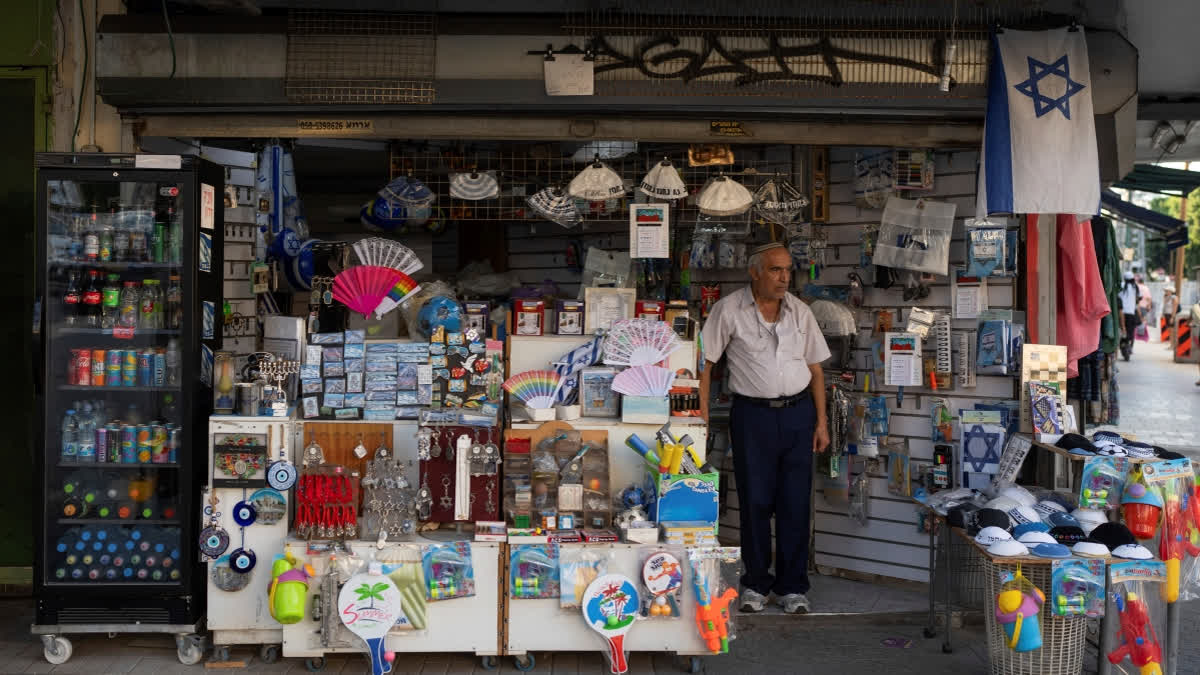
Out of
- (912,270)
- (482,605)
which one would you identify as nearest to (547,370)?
(482,605)

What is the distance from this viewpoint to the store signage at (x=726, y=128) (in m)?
5.77

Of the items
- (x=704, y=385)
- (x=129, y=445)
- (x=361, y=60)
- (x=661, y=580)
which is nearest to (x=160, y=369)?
(x=129, y=445)

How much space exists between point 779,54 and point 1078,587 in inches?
118

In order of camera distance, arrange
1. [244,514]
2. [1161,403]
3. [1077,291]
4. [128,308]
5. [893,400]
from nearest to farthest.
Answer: [244,514] < [128,308] < [1077,291] < [893,400] < [1161,403]

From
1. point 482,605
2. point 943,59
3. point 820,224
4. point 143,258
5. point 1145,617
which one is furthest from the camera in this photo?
point 820,224

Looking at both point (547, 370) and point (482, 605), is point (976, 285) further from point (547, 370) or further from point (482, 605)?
point (482, 605)

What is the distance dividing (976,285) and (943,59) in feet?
4.36

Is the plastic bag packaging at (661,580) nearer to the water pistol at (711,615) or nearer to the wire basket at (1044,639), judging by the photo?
the water pistol at (711,615)

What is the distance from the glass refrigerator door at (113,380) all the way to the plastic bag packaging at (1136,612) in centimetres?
427

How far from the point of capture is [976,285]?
6.13m

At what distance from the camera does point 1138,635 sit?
14.7 ft

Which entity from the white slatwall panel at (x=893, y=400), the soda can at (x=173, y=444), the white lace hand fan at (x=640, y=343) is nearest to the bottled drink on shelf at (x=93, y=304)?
A: the soda can at (x=173, y=444)

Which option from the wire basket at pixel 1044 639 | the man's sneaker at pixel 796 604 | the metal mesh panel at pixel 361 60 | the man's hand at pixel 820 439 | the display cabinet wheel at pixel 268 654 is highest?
the metal mesh panel at pixel 361 60

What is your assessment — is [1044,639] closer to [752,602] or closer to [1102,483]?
[1102,483]
